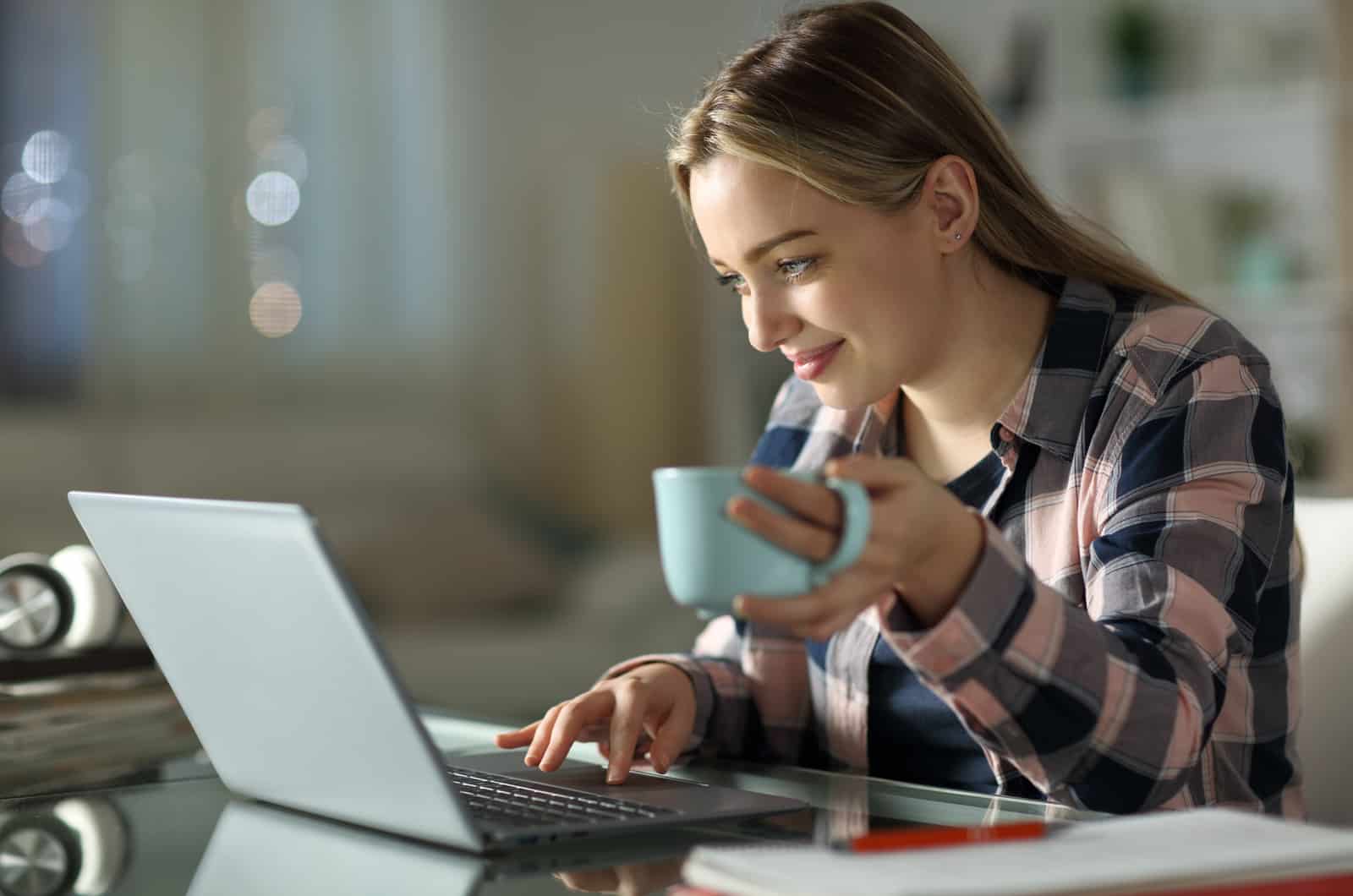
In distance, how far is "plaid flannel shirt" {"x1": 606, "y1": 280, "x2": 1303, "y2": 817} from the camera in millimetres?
818

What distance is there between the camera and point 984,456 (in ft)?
4.17

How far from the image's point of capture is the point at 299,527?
721 millimetres

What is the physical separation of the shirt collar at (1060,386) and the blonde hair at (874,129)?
0.24 ft

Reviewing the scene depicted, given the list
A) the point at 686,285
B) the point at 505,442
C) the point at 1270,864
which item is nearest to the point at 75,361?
the point at 505,442

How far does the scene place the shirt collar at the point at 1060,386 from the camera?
1.18 m

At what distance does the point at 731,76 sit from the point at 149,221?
3.00 m

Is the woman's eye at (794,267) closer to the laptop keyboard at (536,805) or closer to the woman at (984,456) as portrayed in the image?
the woman at (984,456)

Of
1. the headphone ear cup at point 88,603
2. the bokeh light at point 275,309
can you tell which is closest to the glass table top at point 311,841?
the headphone ear cup at point 88,603

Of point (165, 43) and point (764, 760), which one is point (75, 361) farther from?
point (764, 760)

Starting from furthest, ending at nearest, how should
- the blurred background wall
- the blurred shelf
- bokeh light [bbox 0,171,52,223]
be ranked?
bokeh light [bbox 0,171,52,223] → the blurred background wall → the blurred shelf

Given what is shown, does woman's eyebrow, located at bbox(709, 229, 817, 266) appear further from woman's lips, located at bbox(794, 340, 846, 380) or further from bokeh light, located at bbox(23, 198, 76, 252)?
bokeh light, located at bbox(23, 198, 76, 252)

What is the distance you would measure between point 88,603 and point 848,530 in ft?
2.65

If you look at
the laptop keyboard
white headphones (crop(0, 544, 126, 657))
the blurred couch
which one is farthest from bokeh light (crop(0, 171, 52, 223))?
the laptop keyboard

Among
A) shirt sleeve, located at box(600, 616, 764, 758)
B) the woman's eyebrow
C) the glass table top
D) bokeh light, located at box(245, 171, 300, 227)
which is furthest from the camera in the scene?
bokeh light, located at box(245, 171, 300, 227)
